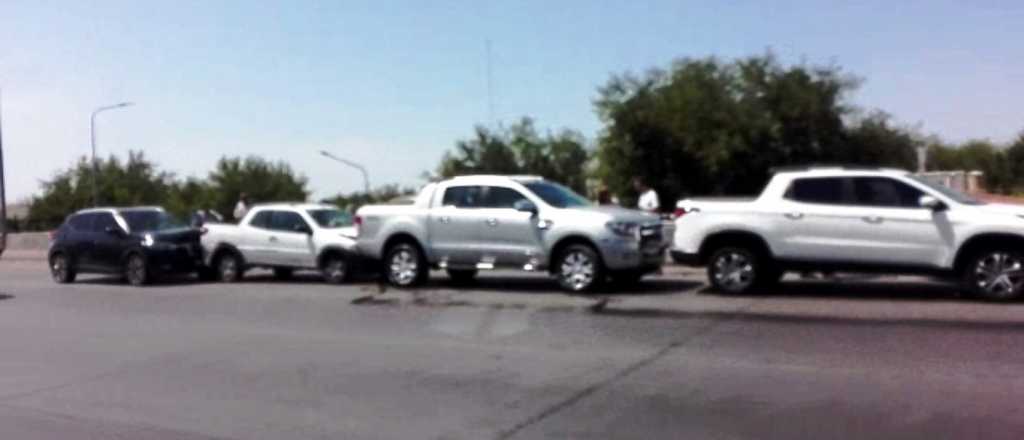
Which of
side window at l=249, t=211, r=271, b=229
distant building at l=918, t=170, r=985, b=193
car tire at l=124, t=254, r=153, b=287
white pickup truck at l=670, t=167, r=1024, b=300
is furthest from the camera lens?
distant building at l=918, t=170, r=985, b=193

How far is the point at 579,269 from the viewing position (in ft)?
66.0

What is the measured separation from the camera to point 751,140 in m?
48.7

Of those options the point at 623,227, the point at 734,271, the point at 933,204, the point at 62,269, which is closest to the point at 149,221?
the point at 62,269

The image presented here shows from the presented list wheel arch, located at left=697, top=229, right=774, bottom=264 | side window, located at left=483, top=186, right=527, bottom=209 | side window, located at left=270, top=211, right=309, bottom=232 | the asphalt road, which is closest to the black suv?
side window, located at left=270, top=211, right=309, bottom=232

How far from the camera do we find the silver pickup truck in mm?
20047

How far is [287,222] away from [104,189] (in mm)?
46550

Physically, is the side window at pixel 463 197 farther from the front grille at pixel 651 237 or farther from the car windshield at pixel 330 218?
the car windshield at pixel 330 218

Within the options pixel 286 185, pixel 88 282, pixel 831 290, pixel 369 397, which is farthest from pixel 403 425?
pixel 286 185

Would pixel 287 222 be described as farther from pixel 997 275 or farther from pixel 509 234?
pixel 997 275

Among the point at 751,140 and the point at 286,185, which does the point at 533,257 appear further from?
the point at 286,185

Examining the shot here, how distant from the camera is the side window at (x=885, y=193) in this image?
59.3 feet

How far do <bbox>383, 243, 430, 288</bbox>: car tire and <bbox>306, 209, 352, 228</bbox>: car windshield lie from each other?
9.39ft

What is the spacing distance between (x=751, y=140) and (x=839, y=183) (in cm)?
3044

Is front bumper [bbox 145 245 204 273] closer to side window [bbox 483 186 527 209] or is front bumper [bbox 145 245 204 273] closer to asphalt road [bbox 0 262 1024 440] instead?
asphalt road [bbox 0 262 1024 440]
